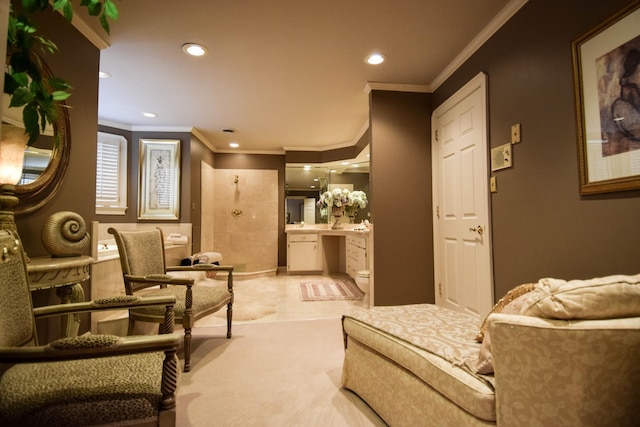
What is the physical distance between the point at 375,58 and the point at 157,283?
8.42 feet

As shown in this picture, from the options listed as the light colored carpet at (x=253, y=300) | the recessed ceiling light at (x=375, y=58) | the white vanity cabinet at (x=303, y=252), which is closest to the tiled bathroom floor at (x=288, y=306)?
the light colored carpet at (x=253, y=300)

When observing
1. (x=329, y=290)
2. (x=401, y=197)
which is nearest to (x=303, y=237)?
(x=329, y=290)

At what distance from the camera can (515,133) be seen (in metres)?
1.96

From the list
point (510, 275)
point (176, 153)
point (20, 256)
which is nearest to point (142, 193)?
point (176, 153)

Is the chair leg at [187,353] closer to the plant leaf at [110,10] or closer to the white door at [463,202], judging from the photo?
the plant leaf at [110,10]

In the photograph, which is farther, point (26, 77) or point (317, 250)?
point (317, 250)

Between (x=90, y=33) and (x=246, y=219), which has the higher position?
(x=90, y=33)

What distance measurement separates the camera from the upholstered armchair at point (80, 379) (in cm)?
80

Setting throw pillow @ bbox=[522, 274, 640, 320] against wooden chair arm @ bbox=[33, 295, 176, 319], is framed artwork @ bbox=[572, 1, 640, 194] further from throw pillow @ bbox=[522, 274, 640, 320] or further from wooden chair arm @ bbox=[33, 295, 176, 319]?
wooden chair arm @ bbox=[33, 295, 176, 319]

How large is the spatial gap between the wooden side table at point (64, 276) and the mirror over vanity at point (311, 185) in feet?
13.9

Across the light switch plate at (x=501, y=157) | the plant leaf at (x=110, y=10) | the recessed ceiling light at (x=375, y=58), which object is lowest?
the light switch plate at (x=501, y=157)

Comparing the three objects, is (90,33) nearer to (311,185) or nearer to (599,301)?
(599,301)

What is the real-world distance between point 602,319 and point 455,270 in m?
1.90

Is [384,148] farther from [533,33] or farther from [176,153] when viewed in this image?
[176,153]
